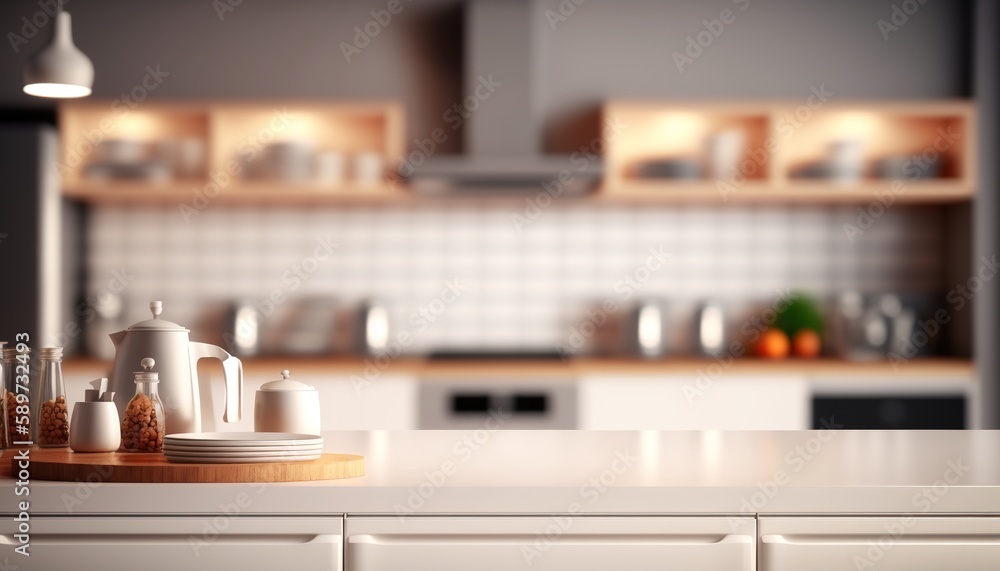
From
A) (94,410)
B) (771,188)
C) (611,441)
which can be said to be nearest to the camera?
(94,410)

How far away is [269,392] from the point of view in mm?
1703

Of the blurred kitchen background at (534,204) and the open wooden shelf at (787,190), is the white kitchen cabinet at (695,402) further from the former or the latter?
the open wooden shelf at (787,190)

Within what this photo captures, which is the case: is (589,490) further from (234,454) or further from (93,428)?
(93,428)

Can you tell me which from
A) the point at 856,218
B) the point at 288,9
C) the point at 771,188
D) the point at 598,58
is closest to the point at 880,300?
the point at 856,218

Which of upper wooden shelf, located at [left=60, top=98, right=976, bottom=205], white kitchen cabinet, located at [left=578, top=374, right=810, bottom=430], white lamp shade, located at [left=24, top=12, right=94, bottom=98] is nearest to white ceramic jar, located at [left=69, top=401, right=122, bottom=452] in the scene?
white lamp shade, located at [left=24, top=12, right=94, bottom=98]

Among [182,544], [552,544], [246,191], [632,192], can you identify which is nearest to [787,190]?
[632,192]

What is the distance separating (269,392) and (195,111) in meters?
2.74

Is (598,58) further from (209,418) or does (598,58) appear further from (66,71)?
(209,418)

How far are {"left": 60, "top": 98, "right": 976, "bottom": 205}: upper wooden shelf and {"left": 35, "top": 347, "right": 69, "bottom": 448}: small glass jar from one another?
2.37 metres

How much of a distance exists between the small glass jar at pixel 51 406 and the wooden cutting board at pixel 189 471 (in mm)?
223

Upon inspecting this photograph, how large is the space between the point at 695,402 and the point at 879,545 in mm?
2500

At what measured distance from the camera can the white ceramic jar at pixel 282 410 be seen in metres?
1.70

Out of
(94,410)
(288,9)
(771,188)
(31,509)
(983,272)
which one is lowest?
(31,509)

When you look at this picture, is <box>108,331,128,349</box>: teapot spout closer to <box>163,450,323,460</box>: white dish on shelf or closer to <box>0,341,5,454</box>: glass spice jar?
<box>0,341,5,454</box>: glass spice jar
